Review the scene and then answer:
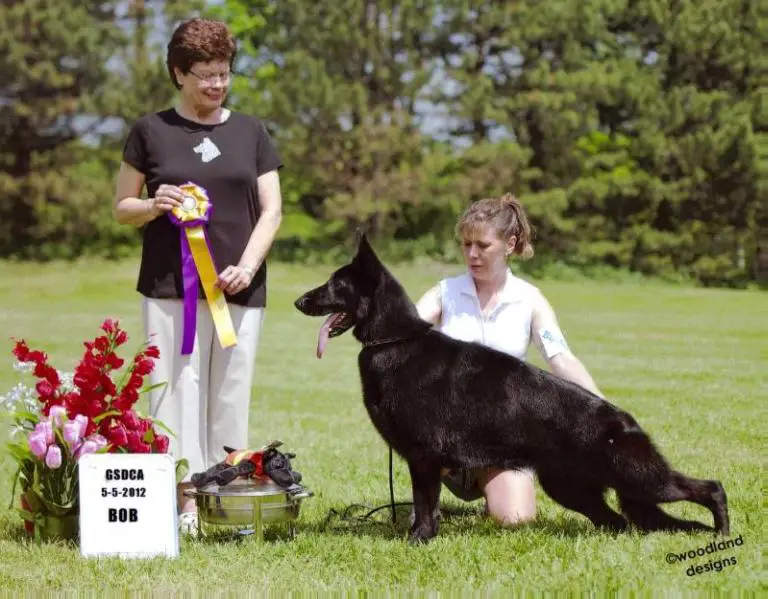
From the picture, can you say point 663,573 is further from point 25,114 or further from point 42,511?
point 25,114

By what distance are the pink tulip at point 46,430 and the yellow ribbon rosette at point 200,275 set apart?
60cm

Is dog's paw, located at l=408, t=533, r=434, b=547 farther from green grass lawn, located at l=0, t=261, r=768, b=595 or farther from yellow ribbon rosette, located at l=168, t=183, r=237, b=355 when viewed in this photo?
yellow ribbon rosette, located at l=168, t=183, r=237, b=355

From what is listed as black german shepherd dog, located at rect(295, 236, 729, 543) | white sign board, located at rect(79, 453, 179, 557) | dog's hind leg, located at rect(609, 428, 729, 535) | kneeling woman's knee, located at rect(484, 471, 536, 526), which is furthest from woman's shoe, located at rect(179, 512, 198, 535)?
dog's hind leg, located at rect(609, 428, 729, 535)

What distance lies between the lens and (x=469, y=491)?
169 inches

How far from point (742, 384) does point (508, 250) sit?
20.0 feet

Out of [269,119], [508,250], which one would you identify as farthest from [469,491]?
[269,119]

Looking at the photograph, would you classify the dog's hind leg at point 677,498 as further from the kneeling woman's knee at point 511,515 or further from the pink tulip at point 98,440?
the pink tulip at point 98,440

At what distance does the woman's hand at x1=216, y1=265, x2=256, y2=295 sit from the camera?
3.91 m

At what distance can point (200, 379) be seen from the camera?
410 centimetres

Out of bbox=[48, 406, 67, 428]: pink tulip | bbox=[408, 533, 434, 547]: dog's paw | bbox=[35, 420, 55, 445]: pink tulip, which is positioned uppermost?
bbox=[48, 406, 67, 428]: pink tulip

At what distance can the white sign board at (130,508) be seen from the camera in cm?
361

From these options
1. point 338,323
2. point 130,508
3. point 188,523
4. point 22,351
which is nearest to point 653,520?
point 338,323

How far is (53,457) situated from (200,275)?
2.90ft

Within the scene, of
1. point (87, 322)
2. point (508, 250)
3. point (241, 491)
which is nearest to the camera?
point (241, 491)
